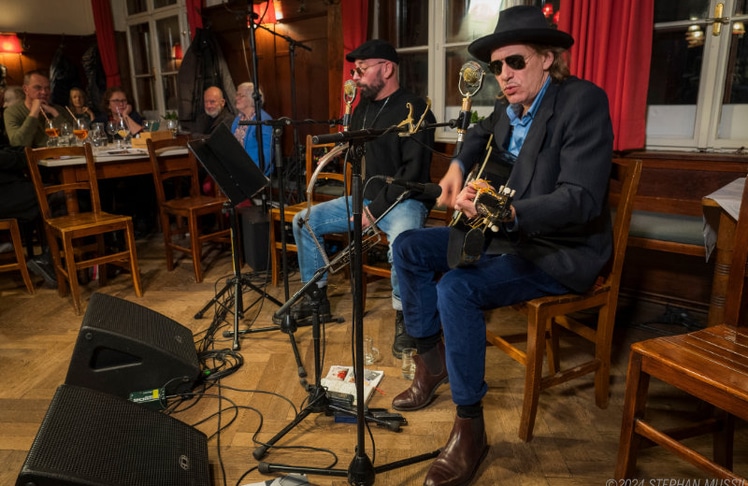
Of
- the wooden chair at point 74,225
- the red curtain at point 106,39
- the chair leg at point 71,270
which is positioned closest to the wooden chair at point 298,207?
the wooden chair at point 74,225

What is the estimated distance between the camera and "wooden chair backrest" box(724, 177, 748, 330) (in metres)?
1.36

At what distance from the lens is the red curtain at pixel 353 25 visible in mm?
3785

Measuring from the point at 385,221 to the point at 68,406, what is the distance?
151cm

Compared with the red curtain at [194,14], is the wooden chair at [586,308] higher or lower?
lower

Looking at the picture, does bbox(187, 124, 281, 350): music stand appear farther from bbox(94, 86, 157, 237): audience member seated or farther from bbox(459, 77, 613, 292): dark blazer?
bbox(94, 86, 157, 237): audience member seated

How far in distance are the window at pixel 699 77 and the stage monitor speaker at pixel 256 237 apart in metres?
2.40

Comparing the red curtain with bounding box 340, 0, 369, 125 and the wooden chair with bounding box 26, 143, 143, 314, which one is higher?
the red curtain with bounding box 340, 0, 369, 125

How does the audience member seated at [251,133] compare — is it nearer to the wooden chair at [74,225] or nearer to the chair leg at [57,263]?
the wooden chair at [74,225]

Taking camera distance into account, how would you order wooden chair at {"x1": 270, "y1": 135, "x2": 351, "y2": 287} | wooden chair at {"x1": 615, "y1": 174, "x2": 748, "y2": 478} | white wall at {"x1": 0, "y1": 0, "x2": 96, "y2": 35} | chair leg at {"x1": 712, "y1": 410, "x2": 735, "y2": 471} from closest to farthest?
wooden chair at {"x1": 615, "y1": 174, "x2": 748, "y2": 478}, chair leg at {"x1": 712, "y1": 410, "x2": 735, "y2": 471}, wooden chair at {"x1": 270, "y1": 135, "x2": 351, "y2": 287}, white wall at {"x1": 0, "y1": 0, "x2": 96, "y2": 35}

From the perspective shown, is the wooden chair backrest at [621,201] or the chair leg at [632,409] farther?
the wooden chair backrest at [621,201]

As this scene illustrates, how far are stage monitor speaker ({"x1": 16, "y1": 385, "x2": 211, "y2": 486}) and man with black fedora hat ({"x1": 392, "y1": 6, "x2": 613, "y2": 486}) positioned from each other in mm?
722

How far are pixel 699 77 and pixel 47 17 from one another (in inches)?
316

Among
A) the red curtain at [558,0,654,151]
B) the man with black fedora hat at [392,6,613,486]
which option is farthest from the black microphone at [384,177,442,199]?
the red curtain at [558,0,654,151]

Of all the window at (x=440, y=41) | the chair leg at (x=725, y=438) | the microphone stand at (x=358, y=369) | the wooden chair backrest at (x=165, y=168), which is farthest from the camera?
the window at (x=440, y=41)
